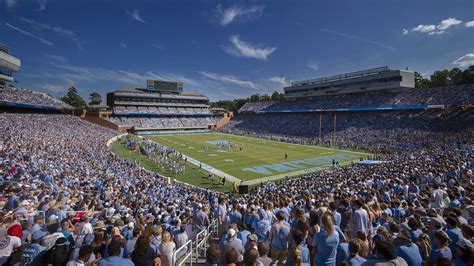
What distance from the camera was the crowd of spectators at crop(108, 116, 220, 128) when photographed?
7184cm

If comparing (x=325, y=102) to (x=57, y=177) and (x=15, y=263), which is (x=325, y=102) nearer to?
(x=57, y=177)

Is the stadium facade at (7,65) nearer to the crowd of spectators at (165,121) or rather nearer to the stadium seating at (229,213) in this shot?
the stadium seating at (229,213)

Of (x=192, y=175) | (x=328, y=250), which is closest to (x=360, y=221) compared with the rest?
(x=328, y=250)

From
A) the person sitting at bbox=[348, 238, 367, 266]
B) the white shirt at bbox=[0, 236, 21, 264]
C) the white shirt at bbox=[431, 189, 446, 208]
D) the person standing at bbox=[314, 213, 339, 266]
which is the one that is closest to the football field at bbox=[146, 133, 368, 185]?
the white shirt at bbox=[431, 189, 446, 208]

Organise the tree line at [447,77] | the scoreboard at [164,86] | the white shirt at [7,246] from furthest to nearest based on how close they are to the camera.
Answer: the scoreboard at [164,86], the tree line at [447,77], the white shirt at [7,246]

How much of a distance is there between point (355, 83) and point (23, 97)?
76.4 metres

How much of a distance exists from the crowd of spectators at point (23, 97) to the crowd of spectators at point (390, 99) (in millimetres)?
60594

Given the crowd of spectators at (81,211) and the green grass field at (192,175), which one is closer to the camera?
the crowd of spectators at (81,211)

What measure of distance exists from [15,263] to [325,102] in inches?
2954

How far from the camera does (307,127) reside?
6359cm

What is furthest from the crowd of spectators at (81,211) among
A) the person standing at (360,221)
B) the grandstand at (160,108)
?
the grandstand at (160,108)

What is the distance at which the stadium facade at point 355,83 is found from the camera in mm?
60031

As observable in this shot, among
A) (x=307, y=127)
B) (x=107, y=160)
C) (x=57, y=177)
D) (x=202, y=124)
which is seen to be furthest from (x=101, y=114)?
(x=57, y=177)

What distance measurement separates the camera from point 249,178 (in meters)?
25.4
